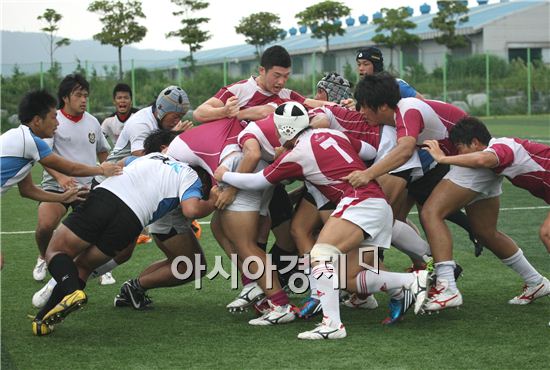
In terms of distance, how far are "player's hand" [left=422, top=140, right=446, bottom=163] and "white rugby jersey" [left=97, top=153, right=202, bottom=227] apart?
5.59 feet

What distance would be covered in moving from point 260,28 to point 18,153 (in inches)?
1738

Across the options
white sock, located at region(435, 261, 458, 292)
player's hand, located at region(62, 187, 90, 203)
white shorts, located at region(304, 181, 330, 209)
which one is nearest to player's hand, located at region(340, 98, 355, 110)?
white shorts, located at region(304, 181, 330, 209)

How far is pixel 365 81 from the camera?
6.89m

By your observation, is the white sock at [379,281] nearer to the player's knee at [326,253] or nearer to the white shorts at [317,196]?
the player's knee at [326,253]

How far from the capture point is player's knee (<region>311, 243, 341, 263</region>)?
624 centimetres

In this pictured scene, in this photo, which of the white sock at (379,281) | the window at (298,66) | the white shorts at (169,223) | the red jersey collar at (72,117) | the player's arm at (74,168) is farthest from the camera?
the window at (298,66)

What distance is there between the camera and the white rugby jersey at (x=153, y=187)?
6.59 meters

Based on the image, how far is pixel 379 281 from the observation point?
6391 mm

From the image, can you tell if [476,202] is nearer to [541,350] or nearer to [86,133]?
[541,350]

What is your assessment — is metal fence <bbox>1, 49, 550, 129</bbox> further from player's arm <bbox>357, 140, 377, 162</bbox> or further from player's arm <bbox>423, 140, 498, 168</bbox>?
player's arm <bbox>423, 140, 498, 168</bbox>

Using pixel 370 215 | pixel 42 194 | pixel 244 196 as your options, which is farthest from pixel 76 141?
pixel 370 215

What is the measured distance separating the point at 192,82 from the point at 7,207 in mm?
22317

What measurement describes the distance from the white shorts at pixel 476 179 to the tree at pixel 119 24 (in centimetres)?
3665

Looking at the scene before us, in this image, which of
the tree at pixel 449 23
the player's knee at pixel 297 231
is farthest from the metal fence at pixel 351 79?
the player's knee at pixel 297 231
